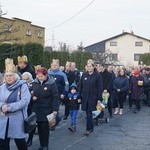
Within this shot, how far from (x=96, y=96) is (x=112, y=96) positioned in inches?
177

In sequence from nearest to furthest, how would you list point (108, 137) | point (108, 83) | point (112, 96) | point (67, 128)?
point (108, 137) < point (67, 128) < point (108, 83) < point (112, 96)

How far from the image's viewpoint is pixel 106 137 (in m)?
10.6

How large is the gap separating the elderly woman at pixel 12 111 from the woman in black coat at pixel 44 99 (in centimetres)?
135

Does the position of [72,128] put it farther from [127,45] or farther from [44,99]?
[127,45]

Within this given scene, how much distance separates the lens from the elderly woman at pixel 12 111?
6.82 meters

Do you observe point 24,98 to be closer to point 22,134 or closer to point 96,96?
point 22,134

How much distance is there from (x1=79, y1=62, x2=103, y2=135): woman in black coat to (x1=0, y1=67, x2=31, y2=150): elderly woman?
4021 millimetres

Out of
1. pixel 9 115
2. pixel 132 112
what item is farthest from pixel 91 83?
pixel 132 112

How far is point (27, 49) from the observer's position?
2320 cm

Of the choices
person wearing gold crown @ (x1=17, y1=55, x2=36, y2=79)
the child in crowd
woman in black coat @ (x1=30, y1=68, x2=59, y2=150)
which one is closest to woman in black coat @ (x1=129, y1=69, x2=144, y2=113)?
the child in crowd

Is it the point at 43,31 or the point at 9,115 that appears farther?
the point at 43,31

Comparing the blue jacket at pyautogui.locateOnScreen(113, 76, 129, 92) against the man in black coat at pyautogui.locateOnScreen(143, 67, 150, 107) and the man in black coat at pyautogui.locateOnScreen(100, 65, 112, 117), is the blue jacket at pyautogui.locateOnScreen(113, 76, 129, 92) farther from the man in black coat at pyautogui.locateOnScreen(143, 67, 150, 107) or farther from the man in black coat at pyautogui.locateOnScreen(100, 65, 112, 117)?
the man in black coat at pyautogui.locateOnScreen(143, 67, 150, 107)

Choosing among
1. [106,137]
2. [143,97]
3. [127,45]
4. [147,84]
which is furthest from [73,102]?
[127,45]

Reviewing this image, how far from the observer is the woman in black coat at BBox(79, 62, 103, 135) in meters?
10.8
